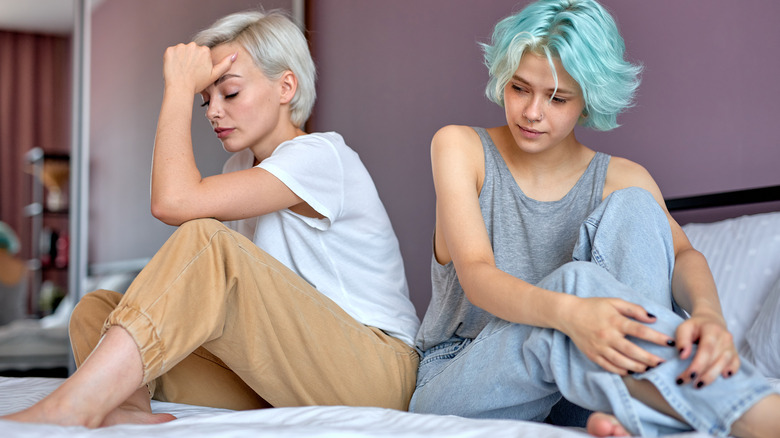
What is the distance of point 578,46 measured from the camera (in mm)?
1291

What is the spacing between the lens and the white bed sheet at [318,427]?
2.76 ft

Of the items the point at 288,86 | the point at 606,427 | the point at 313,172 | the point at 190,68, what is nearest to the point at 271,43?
the point at 288,86

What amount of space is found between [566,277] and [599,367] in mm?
147

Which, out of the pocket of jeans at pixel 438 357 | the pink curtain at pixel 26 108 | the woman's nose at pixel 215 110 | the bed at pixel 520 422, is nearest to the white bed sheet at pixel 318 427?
the bed at pixel 520 422

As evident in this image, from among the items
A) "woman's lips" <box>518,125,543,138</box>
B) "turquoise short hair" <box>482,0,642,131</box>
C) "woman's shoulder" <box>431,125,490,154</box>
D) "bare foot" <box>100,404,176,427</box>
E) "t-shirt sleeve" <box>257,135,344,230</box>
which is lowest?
"bare foot" <box>100,404,176,427</box>

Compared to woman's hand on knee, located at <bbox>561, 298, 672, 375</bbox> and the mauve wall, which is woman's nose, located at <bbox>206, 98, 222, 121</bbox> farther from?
the mauve wall

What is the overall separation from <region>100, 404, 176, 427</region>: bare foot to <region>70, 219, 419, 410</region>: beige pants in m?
0.07

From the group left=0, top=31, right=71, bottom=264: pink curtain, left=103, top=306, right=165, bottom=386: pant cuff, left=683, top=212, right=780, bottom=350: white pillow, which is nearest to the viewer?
left=103, top=306, right=165, bottom=386: pant cuff

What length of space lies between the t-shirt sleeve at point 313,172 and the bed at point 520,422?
0.42m

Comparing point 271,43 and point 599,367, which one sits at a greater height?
point 271,43

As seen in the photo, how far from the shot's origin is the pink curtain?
3.10m

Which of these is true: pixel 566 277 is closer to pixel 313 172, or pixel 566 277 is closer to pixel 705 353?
pixel 705 353

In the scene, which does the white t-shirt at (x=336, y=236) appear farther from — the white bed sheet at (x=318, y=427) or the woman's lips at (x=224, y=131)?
the white bed sheet at (x=318, y=427)

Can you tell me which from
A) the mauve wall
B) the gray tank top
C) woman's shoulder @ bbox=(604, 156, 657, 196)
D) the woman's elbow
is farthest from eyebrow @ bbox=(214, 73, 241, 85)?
the mauve wall
